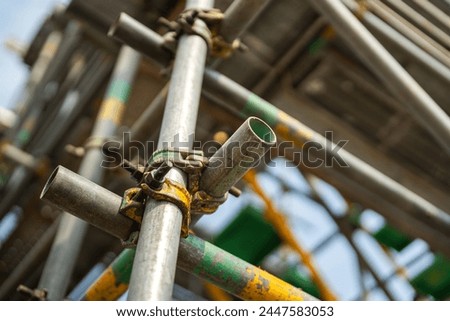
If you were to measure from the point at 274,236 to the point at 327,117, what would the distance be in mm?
1593

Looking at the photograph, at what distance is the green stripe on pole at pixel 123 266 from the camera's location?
3.51m

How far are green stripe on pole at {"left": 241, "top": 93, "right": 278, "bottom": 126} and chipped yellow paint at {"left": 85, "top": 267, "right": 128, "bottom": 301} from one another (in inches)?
50.9

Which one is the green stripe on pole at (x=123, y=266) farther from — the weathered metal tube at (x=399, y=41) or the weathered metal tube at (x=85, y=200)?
the weathered metal tube at (x=399, y=41)

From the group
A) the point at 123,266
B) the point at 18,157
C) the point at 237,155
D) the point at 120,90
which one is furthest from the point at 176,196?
the point at 18,157

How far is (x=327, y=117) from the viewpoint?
6758mm

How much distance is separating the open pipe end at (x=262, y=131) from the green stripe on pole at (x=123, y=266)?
3.52 feet

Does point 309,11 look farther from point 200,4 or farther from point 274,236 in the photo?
point 274,236

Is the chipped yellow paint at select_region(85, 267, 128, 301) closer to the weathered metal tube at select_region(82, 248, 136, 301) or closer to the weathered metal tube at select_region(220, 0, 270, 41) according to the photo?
the weathered metal tube at select_region(82, 248, 136, 301)

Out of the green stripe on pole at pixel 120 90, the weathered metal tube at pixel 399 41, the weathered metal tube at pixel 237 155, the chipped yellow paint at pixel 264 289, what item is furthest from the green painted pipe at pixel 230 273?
the green stripe on pole at pixel 120 90

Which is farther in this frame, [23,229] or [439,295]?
[23,229]

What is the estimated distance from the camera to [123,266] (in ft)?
11.7

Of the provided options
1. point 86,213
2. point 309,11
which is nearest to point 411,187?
point 309,11

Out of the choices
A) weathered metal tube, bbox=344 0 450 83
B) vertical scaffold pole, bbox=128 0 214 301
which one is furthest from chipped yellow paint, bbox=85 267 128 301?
weathered metal tube, bbox=344 0 450 83

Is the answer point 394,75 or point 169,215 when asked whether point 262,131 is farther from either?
point 394,75
